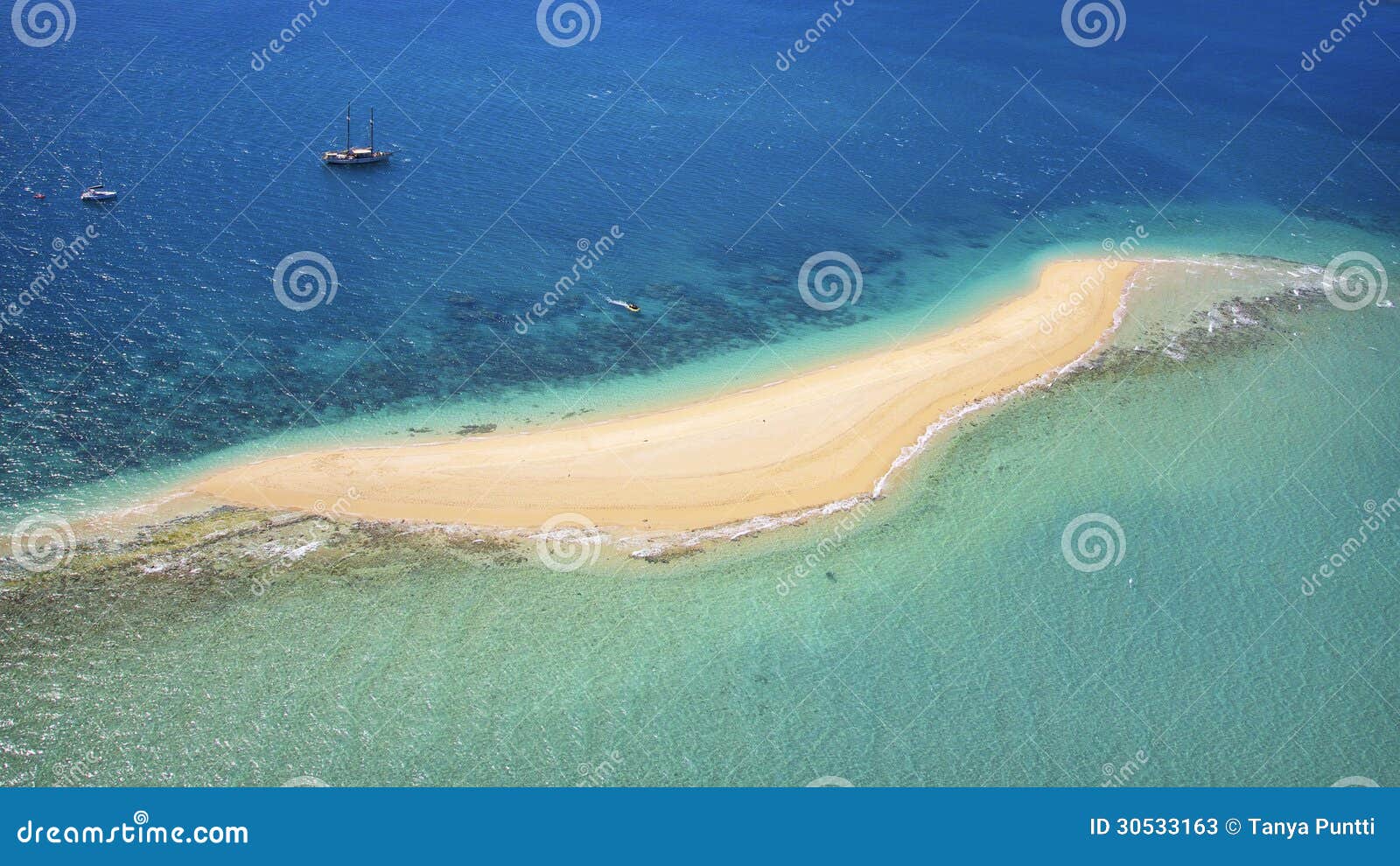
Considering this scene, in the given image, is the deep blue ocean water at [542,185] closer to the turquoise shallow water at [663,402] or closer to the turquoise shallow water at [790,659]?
the turquoise shallow water at [663,402]

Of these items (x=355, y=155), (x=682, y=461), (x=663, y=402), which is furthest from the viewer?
(x=355, y=155)

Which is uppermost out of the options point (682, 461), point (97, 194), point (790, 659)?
point (97, 194)

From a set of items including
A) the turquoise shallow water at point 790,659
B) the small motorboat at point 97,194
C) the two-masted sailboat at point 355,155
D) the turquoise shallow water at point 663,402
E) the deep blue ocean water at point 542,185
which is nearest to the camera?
the turquoise shallow water at point 790,659

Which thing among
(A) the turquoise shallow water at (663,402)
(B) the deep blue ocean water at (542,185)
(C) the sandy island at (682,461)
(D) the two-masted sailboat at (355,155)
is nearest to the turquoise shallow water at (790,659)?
(A) the turquoise shallow water at (663,402)

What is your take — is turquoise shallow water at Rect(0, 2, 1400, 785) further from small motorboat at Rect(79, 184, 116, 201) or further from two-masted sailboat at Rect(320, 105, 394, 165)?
small motorboat at Rect(79, 184, 116, 201)

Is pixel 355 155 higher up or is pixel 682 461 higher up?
pixel 355 155

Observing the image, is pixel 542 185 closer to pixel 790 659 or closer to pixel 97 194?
pixel 97 194

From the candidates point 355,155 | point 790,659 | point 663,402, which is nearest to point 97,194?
point 355,155
